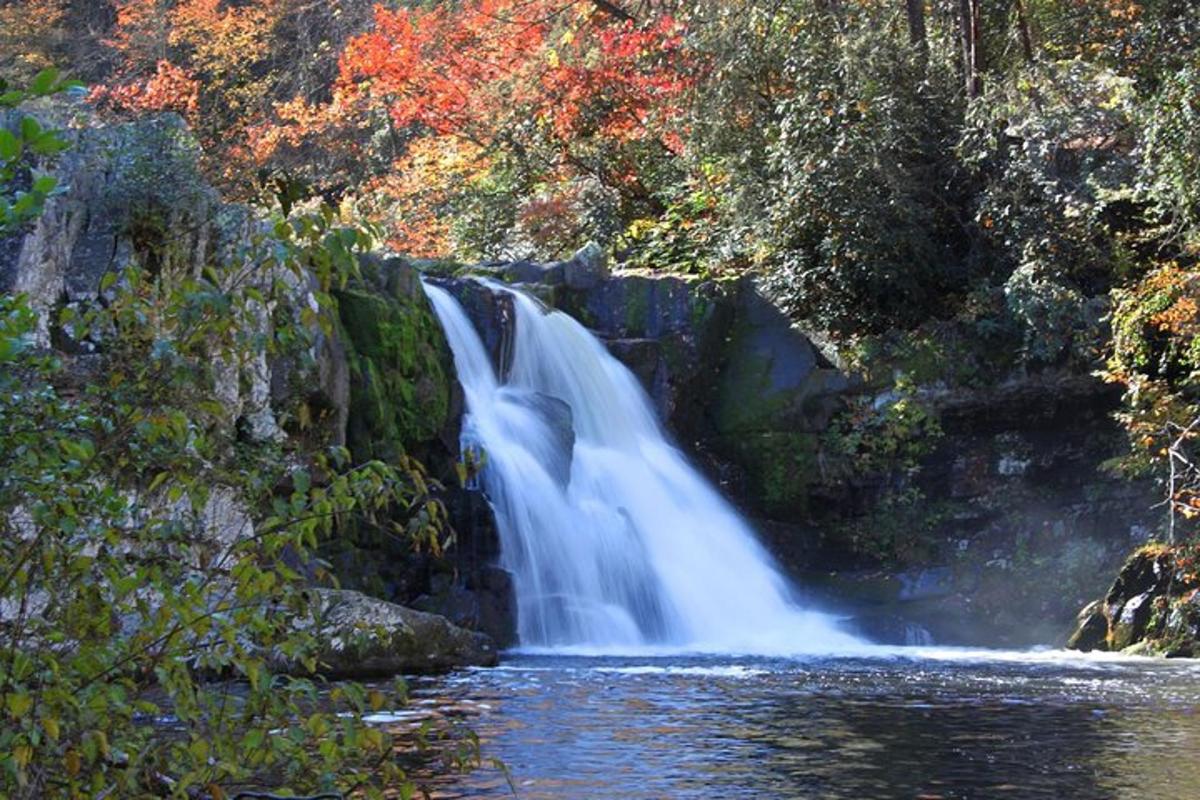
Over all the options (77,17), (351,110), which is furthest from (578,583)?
(77,17)

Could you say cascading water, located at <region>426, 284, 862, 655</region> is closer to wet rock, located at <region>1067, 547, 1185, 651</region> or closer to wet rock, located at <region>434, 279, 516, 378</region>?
wet rock, located at <region>434, 279, 516, 378</region>

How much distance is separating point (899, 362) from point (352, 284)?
6697 millimetres

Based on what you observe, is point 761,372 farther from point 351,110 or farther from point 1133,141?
point 351,110

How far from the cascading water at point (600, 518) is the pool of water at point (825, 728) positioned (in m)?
1.87

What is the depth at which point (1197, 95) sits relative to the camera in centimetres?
1587

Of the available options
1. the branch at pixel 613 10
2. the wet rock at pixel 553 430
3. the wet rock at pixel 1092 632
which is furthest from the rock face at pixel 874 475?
the branch at pixel 613 10

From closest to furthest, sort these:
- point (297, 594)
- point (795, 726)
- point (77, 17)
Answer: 1. point (297, 594)
2. point (795, 726)
3. point (77, 17)

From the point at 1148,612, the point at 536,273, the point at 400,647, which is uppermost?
the point at 536,273

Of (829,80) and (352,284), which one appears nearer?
(352,284)

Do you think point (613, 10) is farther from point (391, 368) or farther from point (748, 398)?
point (391, 368)

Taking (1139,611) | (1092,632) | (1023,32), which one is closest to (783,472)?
(1092,632)

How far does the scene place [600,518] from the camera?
1564 cm

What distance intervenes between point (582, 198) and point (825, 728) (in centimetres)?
1556

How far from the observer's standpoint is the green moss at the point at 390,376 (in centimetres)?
1452
